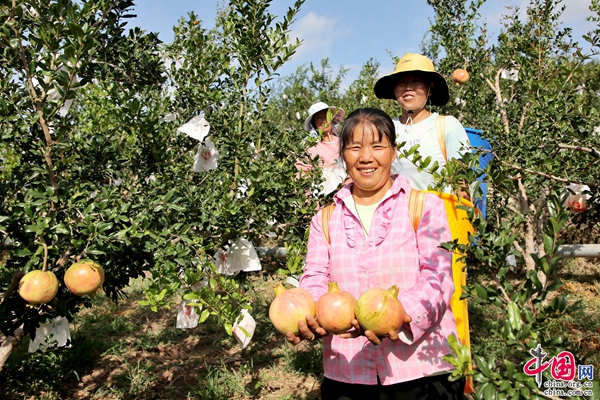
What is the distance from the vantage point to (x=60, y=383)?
10.7 ft

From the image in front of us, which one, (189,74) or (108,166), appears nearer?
(108,166)

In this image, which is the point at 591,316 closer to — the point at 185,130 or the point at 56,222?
the point at 185,130

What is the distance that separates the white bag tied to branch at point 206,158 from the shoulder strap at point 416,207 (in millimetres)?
1646

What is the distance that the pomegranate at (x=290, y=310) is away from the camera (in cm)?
136

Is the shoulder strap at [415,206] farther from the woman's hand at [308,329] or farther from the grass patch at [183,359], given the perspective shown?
the grass patch at [183,359]

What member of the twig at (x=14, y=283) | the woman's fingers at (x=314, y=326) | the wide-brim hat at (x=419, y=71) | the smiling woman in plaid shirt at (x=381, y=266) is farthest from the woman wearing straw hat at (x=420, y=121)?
the twig at (x=14, y=283)

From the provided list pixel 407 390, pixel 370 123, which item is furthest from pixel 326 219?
pixel 407 390

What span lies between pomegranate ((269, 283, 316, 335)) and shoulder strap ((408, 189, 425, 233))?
45 cm

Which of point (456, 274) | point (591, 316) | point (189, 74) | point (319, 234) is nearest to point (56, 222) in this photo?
point (319, 234)

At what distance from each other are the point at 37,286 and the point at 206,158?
135 cm

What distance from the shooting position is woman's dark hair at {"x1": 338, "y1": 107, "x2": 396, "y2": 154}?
154 cm

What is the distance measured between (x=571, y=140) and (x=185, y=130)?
2.37m

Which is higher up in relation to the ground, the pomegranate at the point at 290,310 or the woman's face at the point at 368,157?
the woman's face at the point at 368,157

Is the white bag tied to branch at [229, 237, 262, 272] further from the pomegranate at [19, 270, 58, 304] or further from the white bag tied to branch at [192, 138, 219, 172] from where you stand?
the pomegranate at [19, 270, 58, 304]
